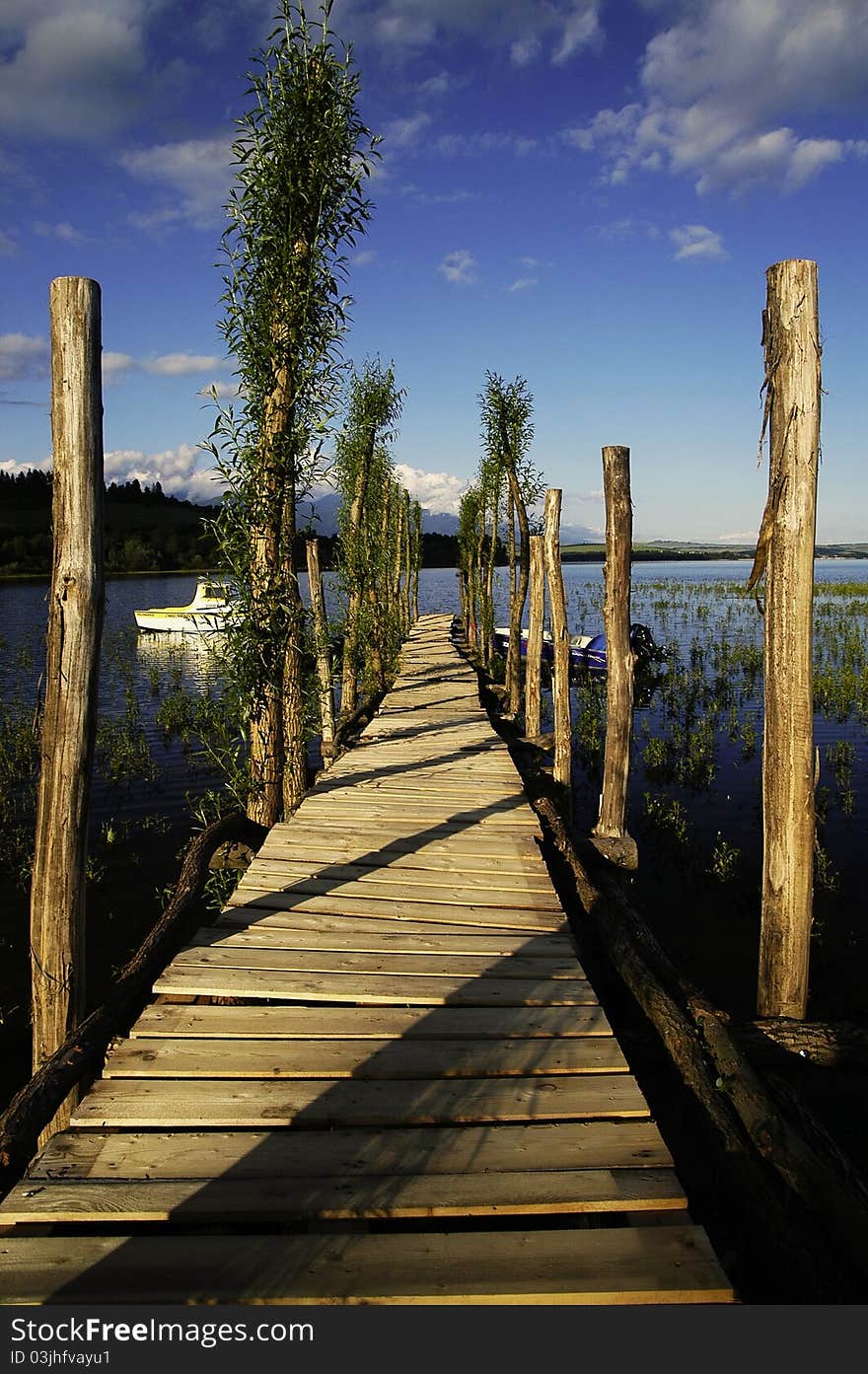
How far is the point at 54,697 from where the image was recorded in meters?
4.00

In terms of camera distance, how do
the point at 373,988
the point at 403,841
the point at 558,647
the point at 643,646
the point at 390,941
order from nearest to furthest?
the point at 373,988 → the point at 390,941 → the point at 403,841 → the point at 558,647 → the point at 643,646

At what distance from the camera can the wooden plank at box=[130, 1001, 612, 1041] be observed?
374 cm

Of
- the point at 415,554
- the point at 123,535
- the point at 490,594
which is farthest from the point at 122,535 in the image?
the point at 490,594

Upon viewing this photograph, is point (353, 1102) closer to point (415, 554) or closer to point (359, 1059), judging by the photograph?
point (359, 1059)

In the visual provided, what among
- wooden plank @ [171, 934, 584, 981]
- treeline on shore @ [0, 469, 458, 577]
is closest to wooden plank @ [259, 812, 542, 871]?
wooden plank @ [171, 934, 584, 981]

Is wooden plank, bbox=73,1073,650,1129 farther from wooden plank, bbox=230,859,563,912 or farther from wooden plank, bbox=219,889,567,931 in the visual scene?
wooden plank, bbox=230,859,563,912

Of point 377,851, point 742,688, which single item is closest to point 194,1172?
point 377,851

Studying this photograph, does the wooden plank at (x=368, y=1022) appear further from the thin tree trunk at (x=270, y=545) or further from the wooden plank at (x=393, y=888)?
the thin tree trunk at (x=270, y=545)

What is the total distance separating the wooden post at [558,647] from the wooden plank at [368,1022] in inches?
236

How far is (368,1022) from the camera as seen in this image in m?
3.85

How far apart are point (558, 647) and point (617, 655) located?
10.2 feet

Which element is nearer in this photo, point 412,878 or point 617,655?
point 412,878

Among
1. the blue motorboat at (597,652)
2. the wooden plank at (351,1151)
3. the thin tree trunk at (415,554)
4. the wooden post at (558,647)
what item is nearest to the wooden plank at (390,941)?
the wooden plank at (351,1151)

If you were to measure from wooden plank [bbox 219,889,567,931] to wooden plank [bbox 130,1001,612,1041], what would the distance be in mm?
1144
